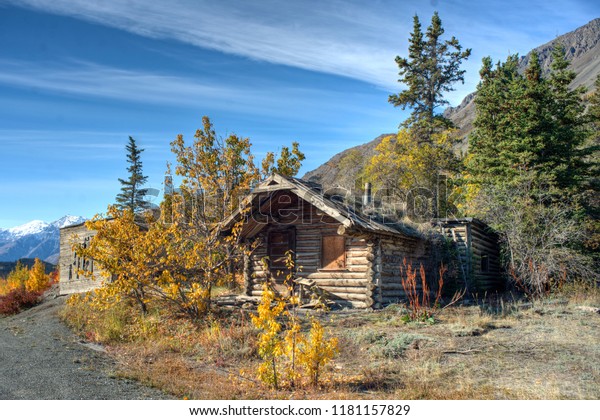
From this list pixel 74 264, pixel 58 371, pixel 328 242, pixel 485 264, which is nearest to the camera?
pixel 58 371

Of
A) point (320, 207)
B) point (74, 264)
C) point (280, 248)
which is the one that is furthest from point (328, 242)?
point (74, 264)

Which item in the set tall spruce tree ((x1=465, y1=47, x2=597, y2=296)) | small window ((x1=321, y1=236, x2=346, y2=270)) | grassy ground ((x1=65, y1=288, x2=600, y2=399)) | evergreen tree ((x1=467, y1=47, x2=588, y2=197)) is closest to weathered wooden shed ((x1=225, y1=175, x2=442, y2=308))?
small window ((x1=321, y1=236, x2=346, y2=270))

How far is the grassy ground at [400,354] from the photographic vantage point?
7.35m

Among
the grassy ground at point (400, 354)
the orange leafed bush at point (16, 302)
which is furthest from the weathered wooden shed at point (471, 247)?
the orange leafed bush at point (16, 302)

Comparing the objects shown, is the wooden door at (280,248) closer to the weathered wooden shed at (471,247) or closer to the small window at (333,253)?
the small window at (333,253)

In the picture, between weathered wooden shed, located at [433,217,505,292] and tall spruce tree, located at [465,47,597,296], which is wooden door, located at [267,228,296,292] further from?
tall spruce tree, located at [465,47,597,296]

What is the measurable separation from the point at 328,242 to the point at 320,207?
2.62 metres

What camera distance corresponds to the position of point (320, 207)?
50.9 feet

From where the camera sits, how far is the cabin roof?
15.1 m

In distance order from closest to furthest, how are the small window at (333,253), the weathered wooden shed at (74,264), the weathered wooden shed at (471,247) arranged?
1. the small window at (333,253)
2. the weathered wooden shed at (471,247)
3. the weathered wooden shed at (74,264)

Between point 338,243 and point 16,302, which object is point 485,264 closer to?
point 338,243

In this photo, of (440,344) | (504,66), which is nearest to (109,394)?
(440,344)

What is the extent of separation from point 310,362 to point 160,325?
7.66 metres

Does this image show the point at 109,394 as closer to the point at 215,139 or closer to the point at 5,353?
the point at 5,353
